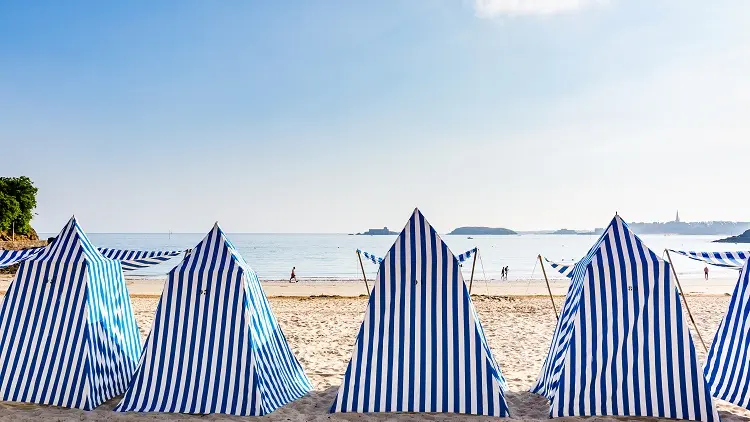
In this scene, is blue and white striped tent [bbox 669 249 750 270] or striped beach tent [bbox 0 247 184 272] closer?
blue and white striped tent [bbox 669 249 750 270]

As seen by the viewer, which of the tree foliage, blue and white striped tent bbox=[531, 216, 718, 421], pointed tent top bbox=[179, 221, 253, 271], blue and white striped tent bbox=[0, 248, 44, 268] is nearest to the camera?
blue and white striped tent bbox=[531, 216, 718, 421]

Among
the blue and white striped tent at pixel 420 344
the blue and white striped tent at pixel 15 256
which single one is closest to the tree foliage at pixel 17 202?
the blue and white striped tent at pixel 15 256

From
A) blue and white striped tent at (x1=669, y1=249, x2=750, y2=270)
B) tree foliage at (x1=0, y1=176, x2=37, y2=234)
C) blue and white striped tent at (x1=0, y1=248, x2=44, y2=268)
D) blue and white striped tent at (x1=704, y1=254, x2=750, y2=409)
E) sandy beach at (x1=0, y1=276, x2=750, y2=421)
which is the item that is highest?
tree foliage at (x1=0, y1=176, x2=37, y2=234)

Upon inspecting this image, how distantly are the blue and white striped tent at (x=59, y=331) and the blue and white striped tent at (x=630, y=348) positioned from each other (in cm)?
480

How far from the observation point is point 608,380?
17.5 feet

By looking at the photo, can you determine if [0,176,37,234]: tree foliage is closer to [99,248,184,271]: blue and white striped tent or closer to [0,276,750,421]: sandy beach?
[0,276,750,421]: sandy beach

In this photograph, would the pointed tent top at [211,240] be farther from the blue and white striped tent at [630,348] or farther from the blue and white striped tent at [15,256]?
the blue and white striped tent at [630,348]

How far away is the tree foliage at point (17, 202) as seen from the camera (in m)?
53.6

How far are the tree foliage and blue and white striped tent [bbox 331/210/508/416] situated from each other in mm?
58910

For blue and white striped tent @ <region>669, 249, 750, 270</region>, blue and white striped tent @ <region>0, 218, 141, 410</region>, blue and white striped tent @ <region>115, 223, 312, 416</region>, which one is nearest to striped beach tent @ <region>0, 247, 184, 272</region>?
blue and white striped tent @ <region>0, 218, 141, 410</region>

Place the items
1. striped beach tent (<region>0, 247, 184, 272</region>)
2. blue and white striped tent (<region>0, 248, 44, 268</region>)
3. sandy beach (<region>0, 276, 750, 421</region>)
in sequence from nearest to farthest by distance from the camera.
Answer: sandy beach (<region>0, 276, 750, 421</region>), blue and white striped tent (<region>0, 248, 44, 268</region>), striped beach tent (<region>0, 247, 184, 272</region>)

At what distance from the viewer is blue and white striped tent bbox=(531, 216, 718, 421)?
5.22 metres

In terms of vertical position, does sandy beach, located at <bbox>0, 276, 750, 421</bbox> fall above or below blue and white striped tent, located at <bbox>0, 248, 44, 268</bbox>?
below

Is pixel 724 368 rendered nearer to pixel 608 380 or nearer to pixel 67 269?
pixel 608 380
